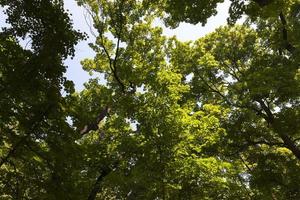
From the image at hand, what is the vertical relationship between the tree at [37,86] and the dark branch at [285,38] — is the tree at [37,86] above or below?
below

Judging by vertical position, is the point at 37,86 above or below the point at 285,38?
below

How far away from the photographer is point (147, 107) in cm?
1317

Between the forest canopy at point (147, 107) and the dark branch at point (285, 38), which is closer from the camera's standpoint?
the forest canopy at point (147, 107)

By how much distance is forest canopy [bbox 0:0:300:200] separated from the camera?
27.8 ft

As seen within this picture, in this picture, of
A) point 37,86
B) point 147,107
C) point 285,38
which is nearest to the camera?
point 37,86

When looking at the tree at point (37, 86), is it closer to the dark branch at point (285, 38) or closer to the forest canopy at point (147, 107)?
the forest canopy at point (147, 107)

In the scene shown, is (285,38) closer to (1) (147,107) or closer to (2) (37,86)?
(1) (147,107)

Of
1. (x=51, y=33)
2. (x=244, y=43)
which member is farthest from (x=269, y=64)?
(x=51, y=33)

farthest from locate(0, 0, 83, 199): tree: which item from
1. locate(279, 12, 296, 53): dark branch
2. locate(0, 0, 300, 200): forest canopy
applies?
locate(279, 12, 296, 53): dark branch

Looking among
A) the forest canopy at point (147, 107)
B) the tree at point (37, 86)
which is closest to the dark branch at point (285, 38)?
the forest canopy at point (147, 107)

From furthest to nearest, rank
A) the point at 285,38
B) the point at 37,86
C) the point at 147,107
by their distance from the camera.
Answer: the point at 285,38
the point at 147,107
the point at 37,86

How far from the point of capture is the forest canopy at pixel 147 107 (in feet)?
27.8

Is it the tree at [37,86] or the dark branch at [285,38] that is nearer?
the tree at [37,86]

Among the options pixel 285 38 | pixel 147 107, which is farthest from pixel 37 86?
pixel 285 38
